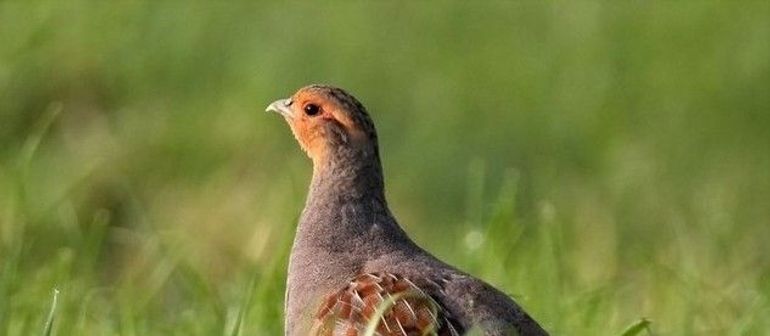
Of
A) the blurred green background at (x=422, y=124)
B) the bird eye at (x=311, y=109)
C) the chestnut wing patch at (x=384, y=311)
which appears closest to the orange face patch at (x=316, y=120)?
the bird eye at (x=311, y=109)

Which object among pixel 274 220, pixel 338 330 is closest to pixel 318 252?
pixel 338 330

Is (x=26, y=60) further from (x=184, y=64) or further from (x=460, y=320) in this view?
(x=460, y=320)

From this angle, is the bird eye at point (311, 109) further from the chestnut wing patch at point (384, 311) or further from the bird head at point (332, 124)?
the chestnut wing patch at point (384, 311)

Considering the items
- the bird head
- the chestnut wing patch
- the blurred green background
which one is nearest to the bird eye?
the bird head

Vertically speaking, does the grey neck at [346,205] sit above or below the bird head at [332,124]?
below

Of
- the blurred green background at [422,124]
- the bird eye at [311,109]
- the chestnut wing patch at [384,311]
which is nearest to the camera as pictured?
the chestnut wing patch at [384,311]

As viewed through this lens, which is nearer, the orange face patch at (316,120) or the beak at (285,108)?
the orange face patch at (316,120)

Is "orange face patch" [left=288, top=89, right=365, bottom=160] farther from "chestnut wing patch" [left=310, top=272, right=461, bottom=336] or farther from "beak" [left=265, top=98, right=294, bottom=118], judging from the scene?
"chestnut wing patch" [left=310, top=272, right=461, bottom=336]
